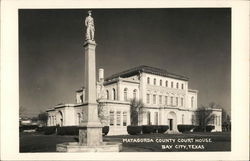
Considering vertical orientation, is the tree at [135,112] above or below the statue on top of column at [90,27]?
below

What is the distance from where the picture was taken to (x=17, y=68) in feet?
42.2

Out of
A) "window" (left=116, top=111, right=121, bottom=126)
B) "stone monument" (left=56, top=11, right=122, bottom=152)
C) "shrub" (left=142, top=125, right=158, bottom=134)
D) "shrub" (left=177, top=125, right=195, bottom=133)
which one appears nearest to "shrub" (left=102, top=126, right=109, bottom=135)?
"shrub" (left=142, top=125, right=158, bottom=134)

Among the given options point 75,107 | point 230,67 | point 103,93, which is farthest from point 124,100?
point 230,67

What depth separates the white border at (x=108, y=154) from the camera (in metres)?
12.6

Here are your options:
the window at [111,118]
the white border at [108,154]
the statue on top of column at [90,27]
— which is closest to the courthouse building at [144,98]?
the window at [111,118]

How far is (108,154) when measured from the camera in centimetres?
1281

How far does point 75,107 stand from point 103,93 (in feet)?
11.7

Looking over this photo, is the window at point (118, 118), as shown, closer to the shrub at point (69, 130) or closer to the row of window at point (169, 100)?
the shrub at point (69, 130)

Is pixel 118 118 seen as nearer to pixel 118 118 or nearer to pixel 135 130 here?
pixel 118 118

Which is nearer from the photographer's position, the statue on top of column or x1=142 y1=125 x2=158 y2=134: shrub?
the statue on top of column

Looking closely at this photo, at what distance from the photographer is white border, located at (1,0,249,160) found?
1265 centimetres


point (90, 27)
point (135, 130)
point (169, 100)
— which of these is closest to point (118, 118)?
point (135, 130)

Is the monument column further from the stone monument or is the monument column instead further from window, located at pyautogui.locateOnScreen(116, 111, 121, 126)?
window, located at pyautogui.locateOnScreen(116, 111, 121, 126)

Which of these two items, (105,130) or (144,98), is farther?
(144,98)
